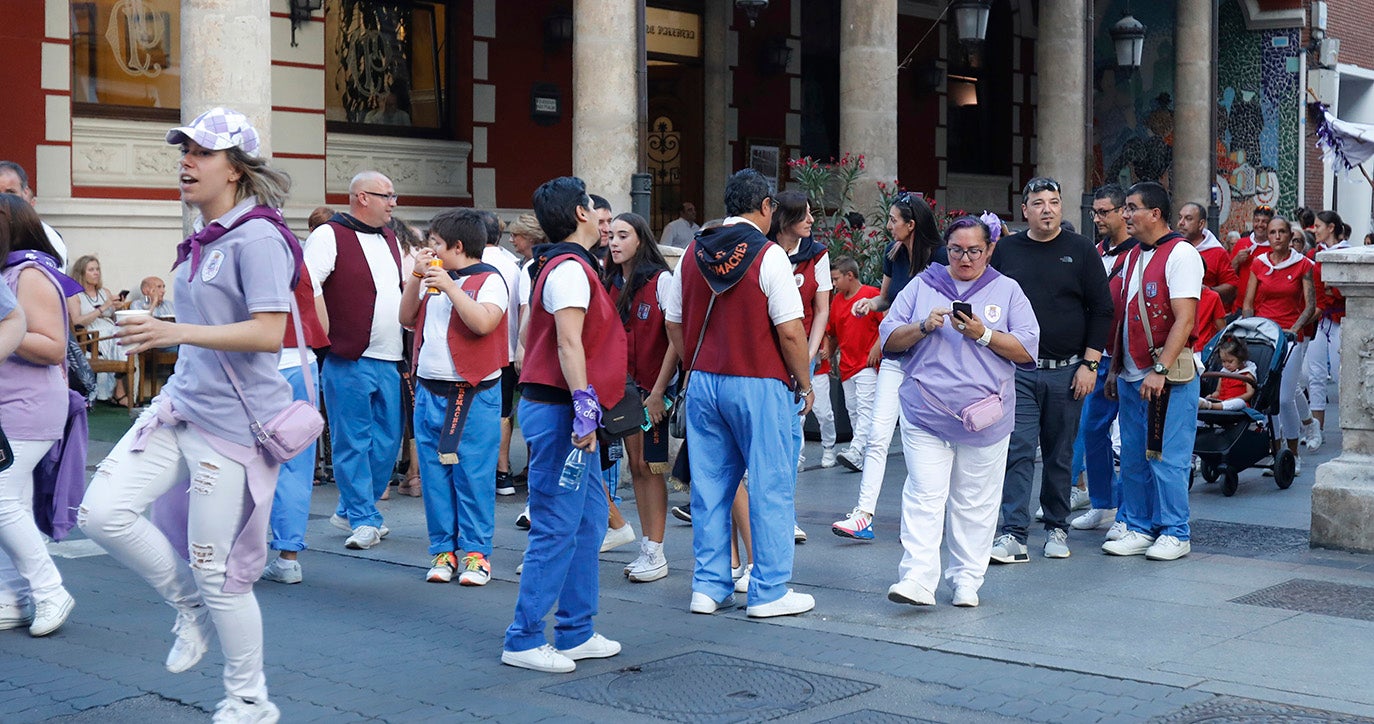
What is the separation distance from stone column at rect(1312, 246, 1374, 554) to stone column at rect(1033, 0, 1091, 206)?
11860 mm

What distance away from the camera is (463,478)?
7754 mm

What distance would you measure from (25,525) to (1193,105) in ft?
63.4

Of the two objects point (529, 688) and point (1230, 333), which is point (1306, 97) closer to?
point (1230, 333)

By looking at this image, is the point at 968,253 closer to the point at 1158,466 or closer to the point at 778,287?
the point at 778,287

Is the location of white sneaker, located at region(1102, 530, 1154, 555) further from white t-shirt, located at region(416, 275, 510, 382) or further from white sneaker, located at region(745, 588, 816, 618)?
white t-shirt, located at region(416, 275, 510, 382)

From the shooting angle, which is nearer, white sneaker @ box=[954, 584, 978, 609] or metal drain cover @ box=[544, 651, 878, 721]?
metal drain cover @ box=[544, 651, 878, 721]

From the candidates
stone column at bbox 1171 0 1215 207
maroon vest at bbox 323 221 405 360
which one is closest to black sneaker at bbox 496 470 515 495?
maroon vest at bbox 323 221 405 360

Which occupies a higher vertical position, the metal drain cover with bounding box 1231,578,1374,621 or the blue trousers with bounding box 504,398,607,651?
the blue trousers with bounding box 504,398,607,651

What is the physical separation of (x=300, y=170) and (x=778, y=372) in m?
10.9

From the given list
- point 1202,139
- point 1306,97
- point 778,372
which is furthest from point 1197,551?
point 1306,97

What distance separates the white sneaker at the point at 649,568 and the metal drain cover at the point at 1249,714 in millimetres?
3083

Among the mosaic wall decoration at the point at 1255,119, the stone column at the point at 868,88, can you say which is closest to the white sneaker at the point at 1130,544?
the stone column at the point at 868,88

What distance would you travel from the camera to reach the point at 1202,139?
2231 cm

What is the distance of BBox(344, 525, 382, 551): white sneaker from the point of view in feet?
28.4
